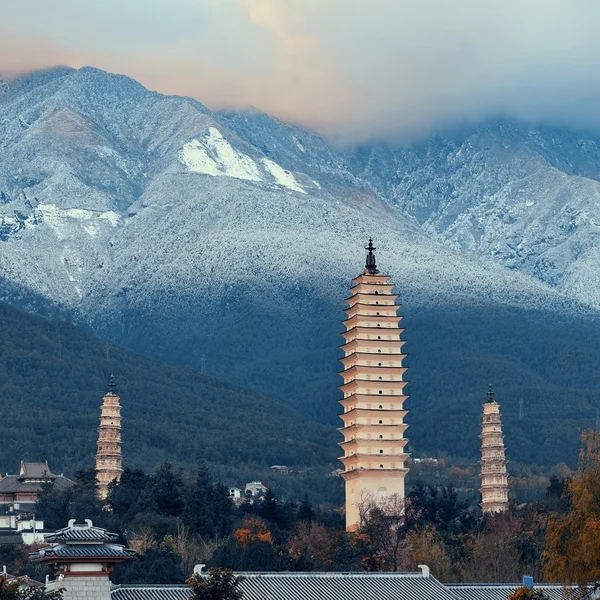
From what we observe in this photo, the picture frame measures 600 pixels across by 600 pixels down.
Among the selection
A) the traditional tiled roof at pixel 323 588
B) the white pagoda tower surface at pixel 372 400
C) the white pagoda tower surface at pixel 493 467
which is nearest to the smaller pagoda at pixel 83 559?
the traditional tiled roof at pixel 323 588

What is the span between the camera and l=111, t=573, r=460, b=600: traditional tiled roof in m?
75.2

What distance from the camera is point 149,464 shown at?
179875mm

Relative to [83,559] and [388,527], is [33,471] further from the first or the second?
[83,559]

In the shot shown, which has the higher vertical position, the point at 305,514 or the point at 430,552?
the point at 305,514

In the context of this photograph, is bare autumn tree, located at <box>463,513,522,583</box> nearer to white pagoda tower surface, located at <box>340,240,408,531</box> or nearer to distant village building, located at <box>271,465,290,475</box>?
white pagoda tower surface, located at <box>340,240,408,531</box>

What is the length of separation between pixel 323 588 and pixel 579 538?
2128cm

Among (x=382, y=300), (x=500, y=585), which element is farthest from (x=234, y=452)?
(x=500, y=585)

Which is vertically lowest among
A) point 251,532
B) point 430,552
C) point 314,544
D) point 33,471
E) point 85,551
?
point 85,551

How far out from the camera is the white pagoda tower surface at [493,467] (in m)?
144

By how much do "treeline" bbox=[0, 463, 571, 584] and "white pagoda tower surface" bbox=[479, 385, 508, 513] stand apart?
8269 mm

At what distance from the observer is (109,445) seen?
153375 mm

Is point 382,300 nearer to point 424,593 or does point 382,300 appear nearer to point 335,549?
point 335,549

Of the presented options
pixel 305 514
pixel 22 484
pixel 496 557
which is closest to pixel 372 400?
pixel 305 514

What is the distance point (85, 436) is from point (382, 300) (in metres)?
57.1
